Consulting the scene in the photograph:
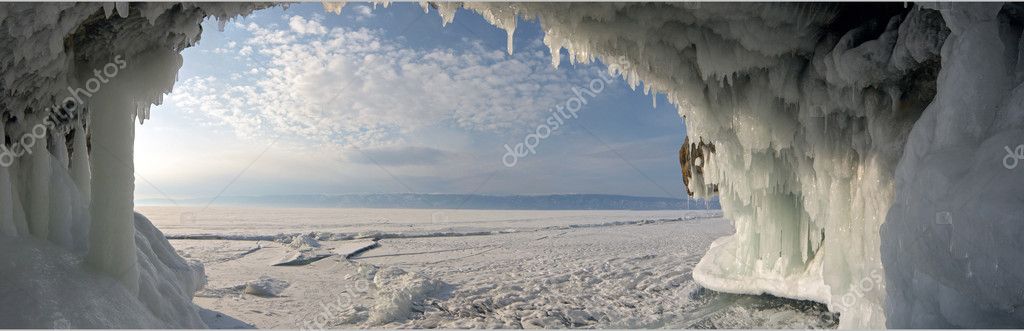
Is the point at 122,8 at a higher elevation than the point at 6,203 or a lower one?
higher

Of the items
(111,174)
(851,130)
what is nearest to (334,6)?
(111,174)

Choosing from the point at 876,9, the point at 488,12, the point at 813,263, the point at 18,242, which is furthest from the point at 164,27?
the point at 813,263

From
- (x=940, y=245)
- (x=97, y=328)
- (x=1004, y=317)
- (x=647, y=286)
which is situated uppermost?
(x=940, y=245)

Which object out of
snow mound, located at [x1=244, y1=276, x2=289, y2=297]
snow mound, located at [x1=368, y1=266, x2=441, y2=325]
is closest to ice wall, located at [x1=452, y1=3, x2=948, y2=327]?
snow mound, located at [x1=368, y1=266, x2=441, y2=325]

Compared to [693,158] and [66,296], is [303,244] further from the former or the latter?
[66,296]

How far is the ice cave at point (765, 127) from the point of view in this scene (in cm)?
290

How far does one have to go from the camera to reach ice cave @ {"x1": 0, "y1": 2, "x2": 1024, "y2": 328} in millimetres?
2896

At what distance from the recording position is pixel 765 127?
19.6 ft

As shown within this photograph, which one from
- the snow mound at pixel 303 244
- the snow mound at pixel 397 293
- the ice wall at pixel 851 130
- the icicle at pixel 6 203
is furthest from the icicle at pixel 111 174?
the snow mound at pixel 303 244

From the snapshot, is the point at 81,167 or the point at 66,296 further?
the point at 81,167

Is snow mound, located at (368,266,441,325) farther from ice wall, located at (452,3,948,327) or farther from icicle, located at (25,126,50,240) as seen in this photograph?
ice wall, located at (452,3,948,327)

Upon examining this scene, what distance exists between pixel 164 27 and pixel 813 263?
28.1 feet

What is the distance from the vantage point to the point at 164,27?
14.6 feet

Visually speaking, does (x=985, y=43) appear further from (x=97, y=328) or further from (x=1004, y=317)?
(x=97, y=328)
